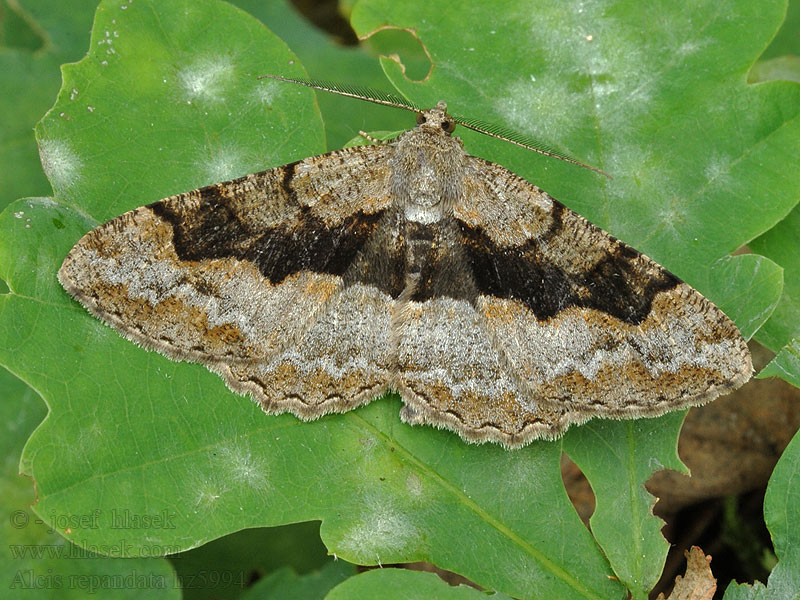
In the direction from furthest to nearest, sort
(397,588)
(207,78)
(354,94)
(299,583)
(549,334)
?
(299,583) → (354,94) → (207,78) → (549,334) → (397,588)

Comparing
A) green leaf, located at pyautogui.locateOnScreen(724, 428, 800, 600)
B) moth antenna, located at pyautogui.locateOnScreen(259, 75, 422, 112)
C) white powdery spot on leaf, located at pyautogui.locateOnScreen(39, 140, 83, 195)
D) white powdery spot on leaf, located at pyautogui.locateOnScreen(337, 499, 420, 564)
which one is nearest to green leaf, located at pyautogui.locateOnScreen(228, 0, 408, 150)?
moth antenna, located at pyautogui.locateOnScreen(259, 75, 422, 112)

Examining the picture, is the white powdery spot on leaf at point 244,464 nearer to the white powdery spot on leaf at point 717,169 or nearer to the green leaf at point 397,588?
the green leaf at point 397,588

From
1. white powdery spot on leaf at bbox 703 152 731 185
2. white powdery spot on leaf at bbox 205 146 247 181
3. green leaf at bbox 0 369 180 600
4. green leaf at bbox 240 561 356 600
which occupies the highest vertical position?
white powdery spot on leaf at bbox 703 152 731 185

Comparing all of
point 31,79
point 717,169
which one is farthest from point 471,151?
point 31,79

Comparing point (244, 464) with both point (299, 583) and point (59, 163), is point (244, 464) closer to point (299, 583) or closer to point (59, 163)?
point (299, 583)

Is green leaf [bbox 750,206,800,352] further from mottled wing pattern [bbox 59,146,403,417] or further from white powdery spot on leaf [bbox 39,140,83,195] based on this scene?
white powdery spot on leaf [bbox 39,140,83,195]

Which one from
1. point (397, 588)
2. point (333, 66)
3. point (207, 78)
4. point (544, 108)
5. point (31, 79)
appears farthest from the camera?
point (333, 66)

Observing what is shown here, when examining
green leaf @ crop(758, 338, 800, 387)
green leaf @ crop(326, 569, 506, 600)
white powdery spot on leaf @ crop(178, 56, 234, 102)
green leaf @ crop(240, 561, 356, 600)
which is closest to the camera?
green leaf @ crop(326, 569, 506, 600)

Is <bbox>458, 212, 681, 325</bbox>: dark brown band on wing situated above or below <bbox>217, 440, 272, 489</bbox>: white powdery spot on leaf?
above
